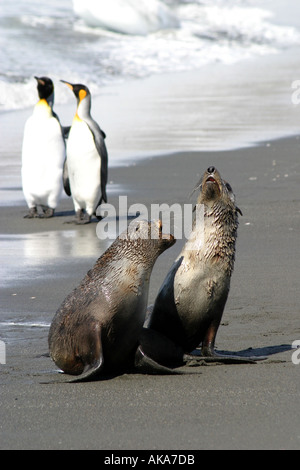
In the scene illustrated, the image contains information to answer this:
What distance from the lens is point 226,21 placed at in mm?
47156

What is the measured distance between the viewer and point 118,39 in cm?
3750

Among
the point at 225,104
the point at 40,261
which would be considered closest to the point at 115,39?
the point at 225,104

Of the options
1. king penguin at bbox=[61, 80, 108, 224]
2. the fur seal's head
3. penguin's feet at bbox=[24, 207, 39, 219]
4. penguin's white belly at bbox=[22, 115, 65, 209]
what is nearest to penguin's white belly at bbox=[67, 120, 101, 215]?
king penguin at bbox=[61, 80, 108, 224]

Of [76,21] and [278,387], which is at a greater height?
[76,21]

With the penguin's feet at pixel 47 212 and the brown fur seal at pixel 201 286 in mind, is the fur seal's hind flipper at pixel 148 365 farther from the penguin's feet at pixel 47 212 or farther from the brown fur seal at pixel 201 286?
the penguin's feet at pixel 47 212

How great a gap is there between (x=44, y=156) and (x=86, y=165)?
2.15 feet

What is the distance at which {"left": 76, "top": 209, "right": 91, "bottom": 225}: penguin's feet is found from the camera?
11.1 m

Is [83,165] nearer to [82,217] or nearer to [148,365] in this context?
[82,217]

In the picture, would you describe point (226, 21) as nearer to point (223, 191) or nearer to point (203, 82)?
point (203, 82)

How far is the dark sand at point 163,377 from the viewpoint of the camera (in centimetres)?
405

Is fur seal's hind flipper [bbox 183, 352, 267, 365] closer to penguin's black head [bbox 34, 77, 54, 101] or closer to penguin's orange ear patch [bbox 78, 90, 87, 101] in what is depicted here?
penguin's orange ear patch [bbox 78, 90, 87, 101]

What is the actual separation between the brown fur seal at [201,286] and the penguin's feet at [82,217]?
556 centimetres

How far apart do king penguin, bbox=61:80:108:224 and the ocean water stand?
9.50 metres

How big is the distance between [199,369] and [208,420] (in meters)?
0.98
